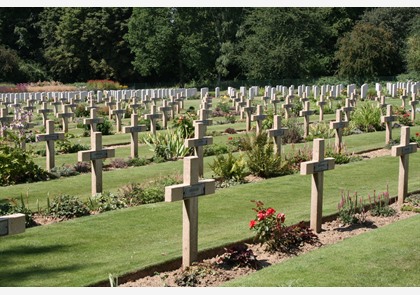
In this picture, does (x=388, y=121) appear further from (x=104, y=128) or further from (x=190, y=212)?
(x=190, y=212)

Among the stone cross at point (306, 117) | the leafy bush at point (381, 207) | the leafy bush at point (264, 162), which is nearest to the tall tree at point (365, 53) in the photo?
the stone cross at point (306, 117)

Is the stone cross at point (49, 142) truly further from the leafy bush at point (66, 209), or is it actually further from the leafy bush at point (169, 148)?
the leafy bush at point (66, 209)

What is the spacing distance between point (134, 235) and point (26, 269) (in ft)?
6.81

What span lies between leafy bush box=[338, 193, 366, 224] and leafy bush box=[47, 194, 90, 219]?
4441 mm

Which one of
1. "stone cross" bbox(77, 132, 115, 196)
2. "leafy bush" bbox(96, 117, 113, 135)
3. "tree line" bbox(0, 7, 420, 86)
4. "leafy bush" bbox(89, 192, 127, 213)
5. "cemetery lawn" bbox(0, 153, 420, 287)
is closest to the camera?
"cemetery lawn" bbox(0, 153, 420, 287)

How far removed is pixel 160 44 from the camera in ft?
216

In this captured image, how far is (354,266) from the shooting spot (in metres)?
8.55

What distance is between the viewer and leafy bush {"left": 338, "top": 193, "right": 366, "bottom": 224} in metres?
11.3

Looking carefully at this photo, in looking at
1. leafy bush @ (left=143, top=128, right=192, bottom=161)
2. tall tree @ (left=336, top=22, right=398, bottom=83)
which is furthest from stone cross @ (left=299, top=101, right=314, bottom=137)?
tall tree @ (left=336, top=22, right=398, bottom=83)

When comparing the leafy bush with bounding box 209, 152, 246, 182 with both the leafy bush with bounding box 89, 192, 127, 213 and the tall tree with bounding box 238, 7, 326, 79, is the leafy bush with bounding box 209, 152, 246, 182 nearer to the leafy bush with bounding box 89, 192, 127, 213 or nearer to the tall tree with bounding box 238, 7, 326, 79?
the leafy bush with bounding box 89, 192, 127, 213

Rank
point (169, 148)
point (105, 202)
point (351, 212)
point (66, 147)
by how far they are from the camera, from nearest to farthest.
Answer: point (351, 212) < point (105, 202) < point (169, 148) < point (66, 147)

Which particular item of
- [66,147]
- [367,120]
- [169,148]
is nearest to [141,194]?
[169,148]

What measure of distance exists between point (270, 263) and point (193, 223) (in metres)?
1.26

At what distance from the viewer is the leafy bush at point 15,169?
587 inches
